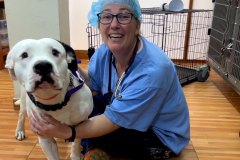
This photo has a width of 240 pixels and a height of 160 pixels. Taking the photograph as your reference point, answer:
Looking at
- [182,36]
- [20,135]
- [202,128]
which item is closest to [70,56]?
[20,135]

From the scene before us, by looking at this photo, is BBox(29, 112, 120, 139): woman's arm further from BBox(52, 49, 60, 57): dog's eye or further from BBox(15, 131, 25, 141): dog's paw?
BBox(15, 131, 25, 141): dog's paw

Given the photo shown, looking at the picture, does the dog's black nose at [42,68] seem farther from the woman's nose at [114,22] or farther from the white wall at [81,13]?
the white wall at [81,13]

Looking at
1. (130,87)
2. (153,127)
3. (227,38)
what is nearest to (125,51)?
(130,87)

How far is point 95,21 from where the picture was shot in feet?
4.70

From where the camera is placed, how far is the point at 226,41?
8.25 feet

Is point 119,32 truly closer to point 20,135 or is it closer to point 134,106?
point 134,106

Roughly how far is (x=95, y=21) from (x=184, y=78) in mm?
1655

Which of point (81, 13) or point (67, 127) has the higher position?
point (81, 13)

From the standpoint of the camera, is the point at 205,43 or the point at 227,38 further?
the point at 205,43

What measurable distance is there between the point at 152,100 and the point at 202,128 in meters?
0.90

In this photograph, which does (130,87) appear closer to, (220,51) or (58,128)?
(58,128)

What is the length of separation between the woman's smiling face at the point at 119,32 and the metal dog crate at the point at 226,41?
128 cm

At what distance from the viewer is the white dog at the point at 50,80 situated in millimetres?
977

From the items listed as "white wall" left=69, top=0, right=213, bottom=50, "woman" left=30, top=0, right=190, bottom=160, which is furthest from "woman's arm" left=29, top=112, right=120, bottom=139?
"white wall" left=69, top=0, right=213, bottom=50
